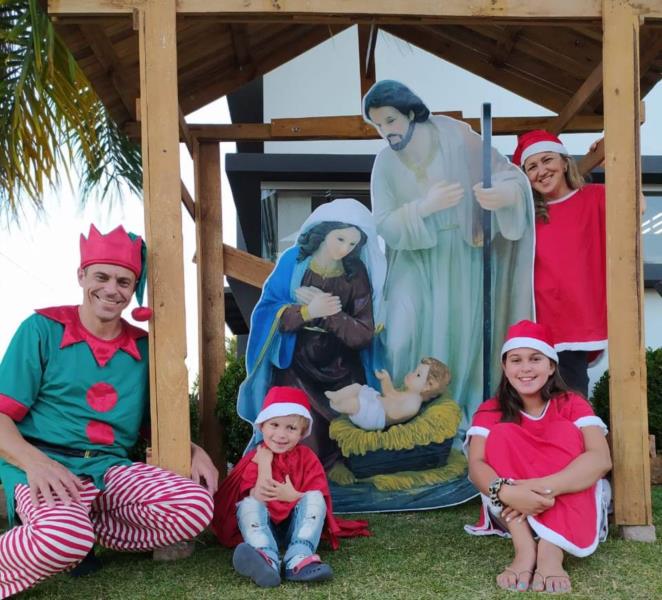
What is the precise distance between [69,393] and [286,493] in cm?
89

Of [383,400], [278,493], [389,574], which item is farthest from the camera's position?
[383,400]

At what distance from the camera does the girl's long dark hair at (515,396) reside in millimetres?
3330

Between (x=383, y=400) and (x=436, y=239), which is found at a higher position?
(x=436, y=239)

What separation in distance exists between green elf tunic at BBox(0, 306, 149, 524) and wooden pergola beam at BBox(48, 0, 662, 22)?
46.3 inches

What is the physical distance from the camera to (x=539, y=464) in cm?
313

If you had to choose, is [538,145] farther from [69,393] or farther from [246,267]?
[69,393]

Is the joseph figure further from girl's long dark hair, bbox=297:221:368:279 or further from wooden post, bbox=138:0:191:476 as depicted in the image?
wooden post, bbox=138:0:191:476

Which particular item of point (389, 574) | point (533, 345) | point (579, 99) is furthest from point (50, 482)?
point (579, 99)

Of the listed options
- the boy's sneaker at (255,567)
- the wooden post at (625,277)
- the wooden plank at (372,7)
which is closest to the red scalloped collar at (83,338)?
the boy's sneaker at (255,567)

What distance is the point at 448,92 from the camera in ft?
30.9

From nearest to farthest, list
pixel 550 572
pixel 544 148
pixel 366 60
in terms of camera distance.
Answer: pixel 550 572
pixel 544 148
pixel 366 60

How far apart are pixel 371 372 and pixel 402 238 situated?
701 mm

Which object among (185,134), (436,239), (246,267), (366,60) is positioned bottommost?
(246,267)

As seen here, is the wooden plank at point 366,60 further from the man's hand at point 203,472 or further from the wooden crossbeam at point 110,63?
the man's hand at point 203,472
